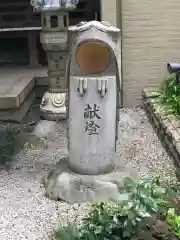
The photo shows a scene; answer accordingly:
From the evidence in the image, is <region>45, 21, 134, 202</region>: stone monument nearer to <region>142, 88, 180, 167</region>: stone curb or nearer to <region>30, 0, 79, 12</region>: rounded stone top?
<region>142, 88, 180, 167</region>: stone curb

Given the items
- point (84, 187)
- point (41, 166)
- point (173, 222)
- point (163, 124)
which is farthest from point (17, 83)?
point (173, 222)

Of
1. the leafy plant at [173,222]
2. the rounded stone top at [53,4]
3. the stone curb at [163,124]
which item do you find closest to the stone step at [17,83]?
the rounded stone top at [53,4]

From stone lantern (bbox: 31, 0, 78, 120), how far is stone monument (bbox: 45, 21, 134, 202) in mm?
1722

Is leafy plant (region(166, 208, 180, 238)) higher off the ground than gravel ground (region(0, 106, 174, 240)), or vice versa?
leafy plant (region(166, 208, 180, 238))

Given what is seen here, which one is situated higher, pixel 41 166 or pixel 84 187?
pixel 84 187

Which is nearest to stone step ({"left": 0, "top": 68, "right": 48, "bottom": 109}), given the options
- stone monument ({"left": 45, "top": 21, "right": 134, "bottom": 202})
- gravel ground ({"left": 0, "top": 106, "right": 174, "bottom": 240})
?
gravel ground ({"left": 0, "top": 106, "right": 174, "bottom": 240})

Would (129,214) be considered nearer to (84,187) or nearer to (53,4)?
(84,187)

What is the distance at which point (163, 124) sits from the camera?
16.5 ft

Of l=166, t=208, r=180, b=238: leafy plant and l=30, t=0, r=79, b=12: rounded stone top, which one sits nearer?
l=166, t=208, r=180, b=238: leafy plant

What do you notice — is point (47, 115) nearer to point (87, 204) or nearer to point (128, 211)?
point (87, 204)

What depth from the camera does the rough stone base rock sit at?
3771 millimetres

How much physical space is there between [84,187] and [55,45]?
255cm

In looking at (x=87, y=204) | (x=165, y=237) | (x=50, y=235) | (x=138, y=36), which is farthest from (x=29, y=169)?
(x=138, y=36)

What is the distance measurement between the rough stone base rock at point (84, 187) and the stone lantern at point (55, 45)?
5.98 ft
